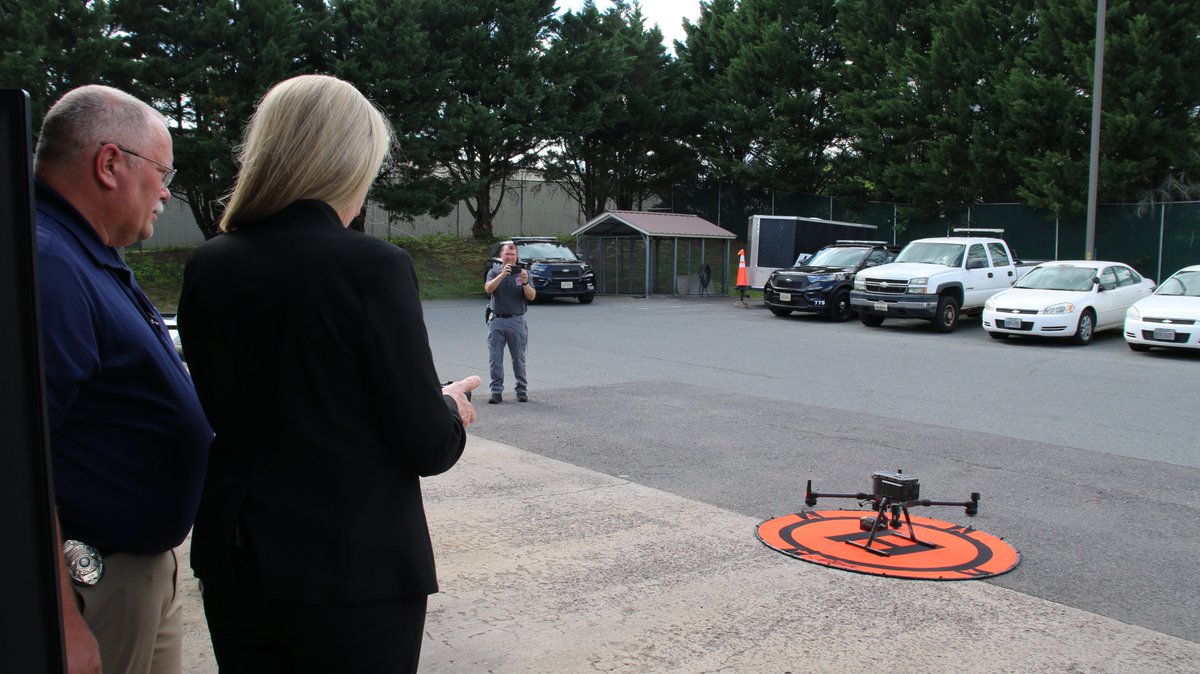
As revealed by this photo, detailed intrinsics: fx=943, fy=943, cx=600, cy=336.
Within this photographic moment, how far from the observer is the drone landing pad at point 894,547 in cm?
506

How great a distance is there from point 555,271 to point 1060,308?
494 inches

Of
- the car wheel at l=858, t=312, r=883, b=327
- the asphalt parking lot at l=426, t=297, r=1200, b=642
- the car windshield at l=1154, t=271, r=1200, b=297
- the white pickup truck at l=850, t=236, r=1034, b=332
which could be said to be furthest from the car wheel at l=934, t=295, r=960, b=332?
the car windshield at l=1154, t=271, r=1200, b=297

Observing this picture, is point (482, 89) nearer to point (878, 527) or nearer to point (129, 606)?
point (878, 527)

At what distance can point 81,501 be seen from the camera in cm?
197

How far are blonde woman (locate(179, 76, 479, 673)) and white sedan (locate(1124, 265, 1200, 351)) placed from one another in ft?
53.4

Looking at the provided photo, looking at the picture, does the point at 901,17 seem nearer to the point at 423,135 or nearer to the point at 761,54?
the point at 761,54

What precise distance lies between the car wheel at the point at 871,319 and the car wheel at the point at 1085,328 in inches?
157

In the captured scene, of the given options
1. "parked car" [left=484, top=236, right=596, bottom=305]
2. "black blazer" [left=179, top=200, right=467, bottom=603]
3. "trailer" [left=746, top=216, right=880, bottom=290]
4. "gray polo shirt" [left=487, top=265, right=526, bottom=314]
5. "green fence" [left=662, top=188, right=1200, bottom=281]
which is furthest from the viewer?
"green fence" [left=662, top=188, right=1200, bottom=281]

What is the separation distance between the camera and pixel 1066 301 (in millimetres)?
17141

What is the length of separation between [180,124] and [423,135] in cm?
682

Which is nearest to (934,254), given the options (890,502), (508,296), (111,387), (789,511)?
(508,296)

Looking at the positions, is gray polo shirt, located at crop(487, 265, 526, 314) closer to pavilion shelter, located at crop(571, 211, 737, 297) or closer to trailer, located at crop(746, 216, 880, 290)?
trailer, located at crop(746, 216, 880, 290)

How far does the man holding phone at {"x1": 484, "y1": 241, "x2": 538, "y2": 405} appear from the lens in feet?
34.9


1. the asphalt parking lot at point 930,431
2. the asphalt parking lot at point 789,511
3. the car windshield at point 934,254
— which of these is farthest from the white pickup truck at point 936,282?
the asphalt parking lot at point 789,511
